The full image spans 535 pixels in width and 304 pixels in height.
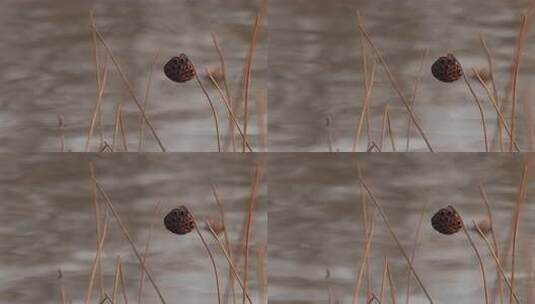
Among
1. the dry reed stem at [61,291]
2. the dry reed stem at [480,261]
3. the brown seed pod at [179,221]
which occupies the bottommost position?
the dry reed stem at [61,291]

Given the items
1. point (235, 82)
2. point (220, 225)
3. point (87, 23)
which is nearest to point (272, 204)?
point (220, 225)

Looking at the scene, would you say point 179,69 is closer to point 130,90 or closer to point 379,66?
point 130,90

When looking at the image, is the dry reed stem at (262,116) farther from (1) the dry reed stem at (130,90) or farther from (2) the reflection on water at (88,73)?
(1) the dry reed stem at (130,90)

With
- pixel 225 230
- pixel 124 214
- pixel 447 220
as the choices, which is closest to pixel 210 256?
pixel 225 230

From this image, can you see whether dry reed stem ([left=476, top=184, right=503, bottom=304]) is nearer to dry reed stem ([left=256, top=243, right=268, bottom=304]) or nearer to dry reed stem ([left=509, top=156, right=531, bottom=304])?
dry reed stem ([left=509, top=156, right=531, bottom=304])

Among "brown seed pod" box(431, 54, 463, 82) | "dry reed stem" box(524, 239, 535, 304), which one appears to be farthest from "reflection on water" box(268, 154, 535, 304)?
"brown seed pod" box(431, 54, 463, 82)

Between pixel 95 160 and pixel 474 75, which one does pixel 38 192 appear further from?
pixel 474 75

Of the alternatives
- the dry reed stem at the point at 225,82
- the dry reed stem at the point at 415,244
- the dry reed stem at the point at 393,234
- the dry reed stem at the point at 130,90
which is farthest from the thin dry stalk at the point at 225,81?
the dry reed stem at the point at 415,244
